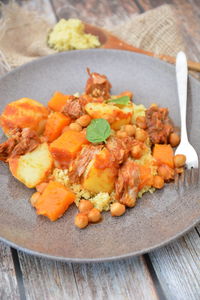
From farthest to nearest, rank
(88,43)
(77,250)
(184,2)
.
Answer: (184,2)
(88,43)
(77,250)

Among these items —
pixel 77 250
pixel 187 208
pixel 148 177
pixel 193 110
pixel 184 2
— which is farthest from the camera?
pixel 184 2

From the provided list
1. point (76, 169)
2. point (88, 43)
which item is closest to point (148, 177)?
point (76, 169)

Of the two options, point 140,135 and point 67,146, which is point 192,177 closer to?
point 140,135

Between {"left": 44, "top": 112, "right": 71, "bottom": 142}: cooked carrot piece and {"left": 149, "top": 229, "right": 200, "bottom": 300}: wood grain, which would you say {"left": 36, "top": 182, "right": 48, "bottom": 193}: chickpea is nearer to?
{"left": 44, "top": 112, "right": 71, "bottom": 142}: cooked carrot piece

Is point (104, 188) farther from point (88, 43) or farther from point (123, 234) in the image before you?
point (88, 43)

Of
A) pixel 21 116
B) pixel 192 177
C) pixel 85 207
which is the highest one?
pixel 21 116

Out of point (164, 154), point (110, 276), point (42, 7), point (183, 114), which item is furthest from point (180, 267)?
point (42, 7)

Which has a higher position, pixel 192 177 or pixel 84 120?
pixel 84 120
